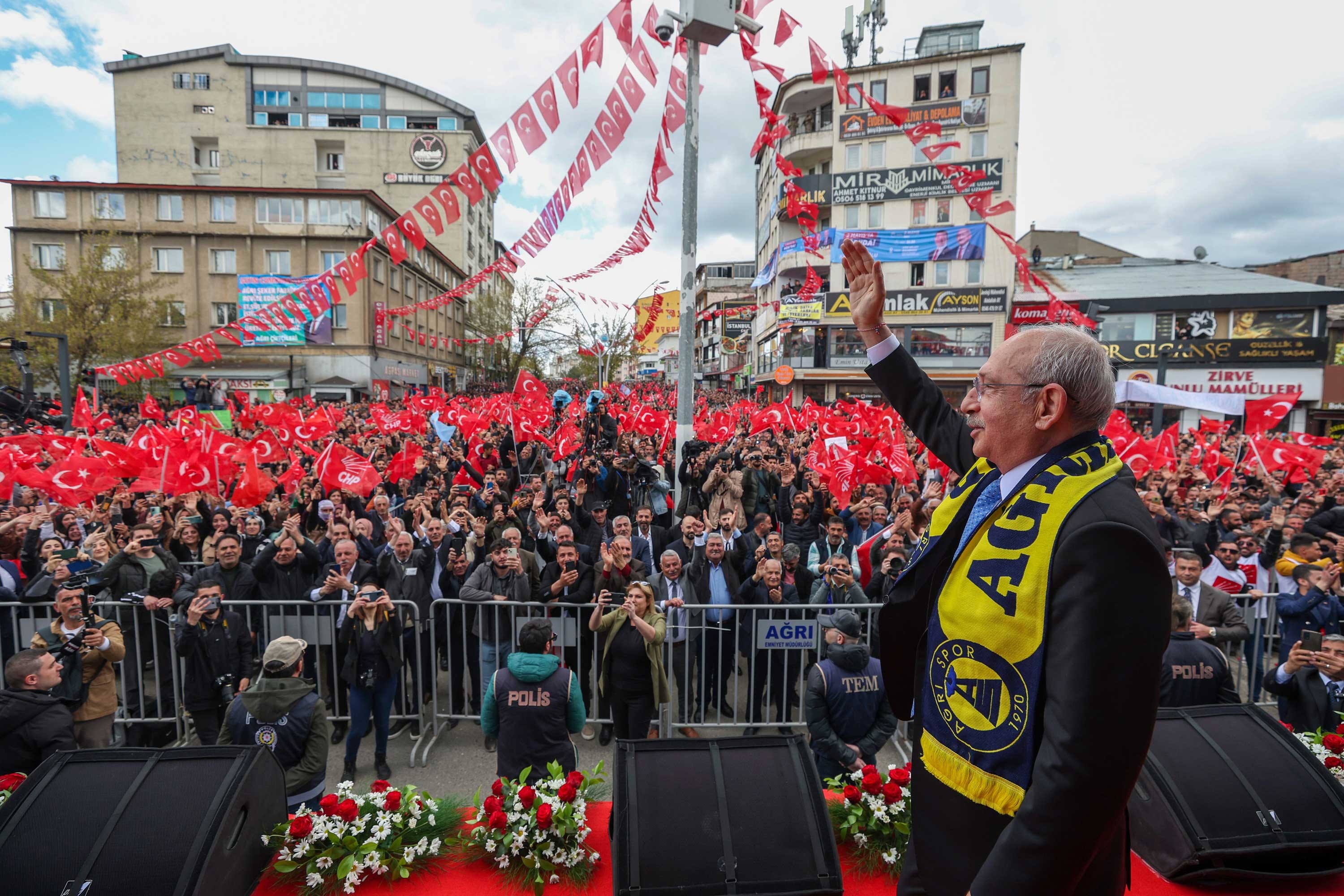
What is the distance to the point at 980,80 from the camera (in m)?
38.1

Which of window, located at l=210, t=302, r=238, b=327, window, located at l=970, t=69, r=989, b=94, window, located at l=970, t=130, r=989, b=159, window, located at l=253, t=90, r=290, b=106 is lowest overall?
window, located at l=210, t=302, r=238, b=327

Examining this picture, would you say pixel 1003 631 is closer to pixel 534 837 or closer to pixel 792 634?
pixel 534 837

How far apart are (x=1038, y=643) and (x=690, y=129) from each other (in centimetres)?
962

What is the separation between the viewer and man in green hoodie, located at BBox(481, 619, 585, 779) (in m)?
4.41

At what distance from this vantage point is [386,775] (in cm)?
559

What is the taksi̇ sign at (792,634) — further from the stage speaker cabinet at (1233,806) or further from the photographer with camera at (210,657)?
the photographer with camera at (210,657)

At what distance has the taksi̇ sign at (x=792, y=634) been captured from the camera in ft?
19.6

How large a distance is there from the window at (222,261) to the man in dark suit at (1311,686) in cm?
4787

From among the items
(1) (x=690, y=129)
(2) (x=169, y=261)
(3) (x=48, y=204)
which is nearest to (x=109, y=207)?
(3) (x=48, y=204)

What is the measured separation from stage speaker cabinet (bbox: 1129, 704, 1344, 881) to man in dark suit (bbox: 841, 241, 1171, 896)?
1.60m

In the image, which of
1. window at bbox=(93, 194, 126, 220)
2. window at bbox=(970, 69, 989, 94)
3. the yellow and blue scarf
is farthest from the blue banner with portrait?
window at bbox=(93, 194, 126, 220)

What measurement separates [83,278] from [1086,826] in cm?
3690

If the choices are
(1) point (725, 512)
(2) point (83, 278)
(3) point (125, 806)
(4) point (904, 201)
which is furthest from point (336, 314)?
(3) point (125, 806)

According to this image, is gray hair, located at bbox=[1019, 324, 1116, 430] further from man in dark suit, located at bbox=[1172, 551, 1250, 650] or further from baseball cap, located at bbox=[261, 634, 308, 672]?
man in dark suit, located at bbox=[1172, 551, 1250, 650]
